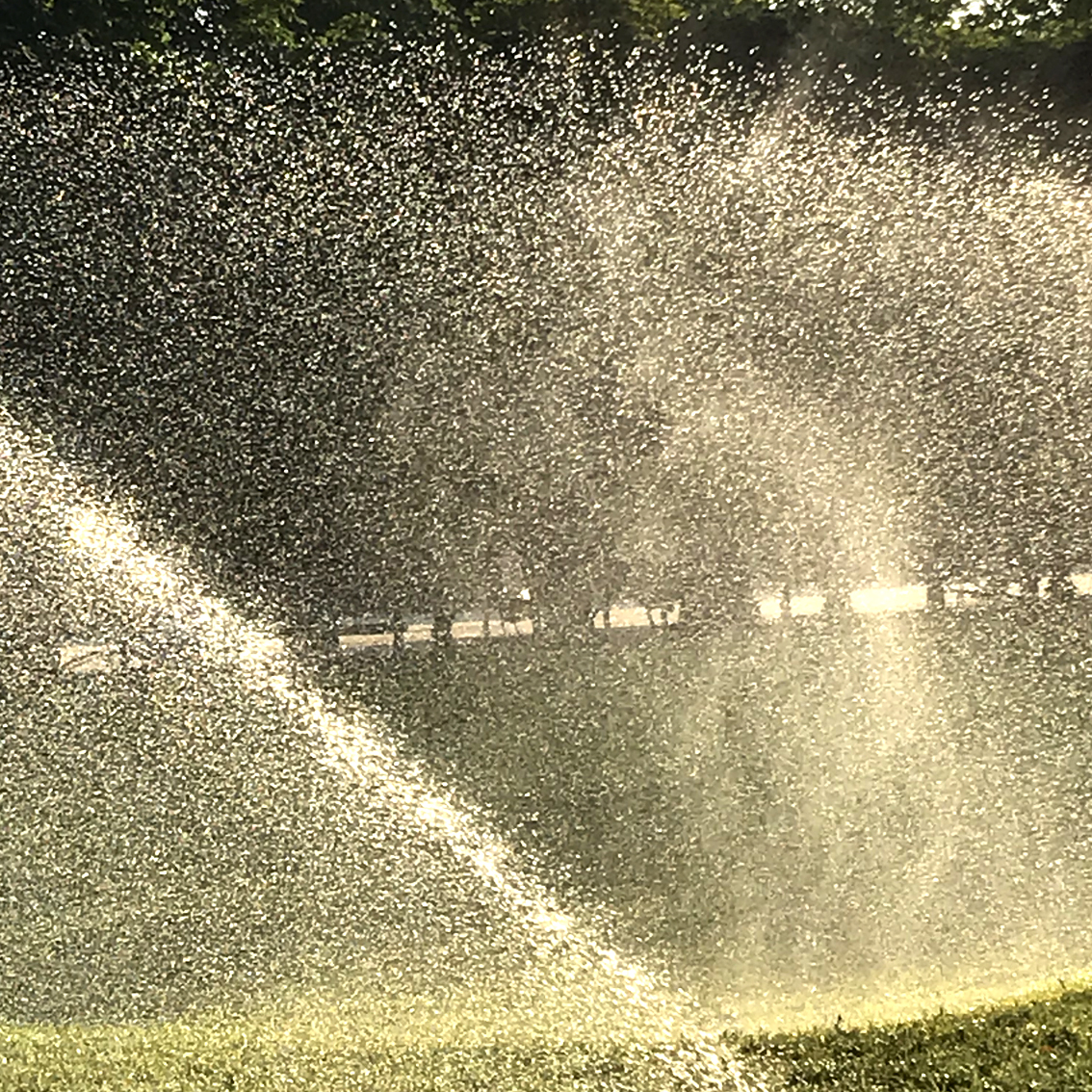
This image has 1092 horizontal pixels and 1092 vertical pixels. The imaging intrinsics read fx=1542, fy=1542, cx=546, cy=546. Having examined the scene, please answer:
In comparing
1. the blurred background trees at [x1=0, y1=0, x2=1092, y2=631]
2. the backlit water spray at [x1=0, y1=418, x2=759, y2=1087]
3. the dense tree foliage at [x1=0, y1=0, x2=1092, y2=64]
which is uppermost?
the dense tree foliage at [x1=0, y1=0, x2=1092, y2=64]

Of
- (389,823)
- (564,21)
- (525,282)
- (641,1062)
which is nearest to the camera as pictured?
(641,1062)

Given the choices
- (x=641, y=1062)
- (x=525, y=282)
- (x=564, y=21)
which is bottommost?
(x=641, y=1062)

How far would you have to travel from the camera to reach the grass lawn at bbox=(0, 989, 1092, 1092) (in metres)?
4.96

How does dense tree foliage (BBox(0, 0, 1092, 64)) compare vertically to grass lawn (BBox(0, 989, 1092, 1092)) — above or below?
above

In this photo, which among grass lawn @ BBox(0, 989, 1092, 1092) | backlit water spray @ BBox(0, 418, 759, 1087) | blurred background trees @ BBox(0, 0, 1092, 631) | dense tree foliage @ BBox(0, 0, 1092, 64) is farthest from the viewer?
blurred background trees @ BBox(0, 0, 1092, 631)

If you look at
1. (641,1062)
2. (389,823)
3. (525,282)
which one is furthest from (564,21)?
(641,1062)

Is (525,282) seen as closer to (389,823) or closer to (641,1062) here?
(389,823)

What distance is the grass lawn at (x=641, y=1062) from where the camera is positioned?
496 centimetres

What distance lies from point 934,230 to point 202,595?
6864mm

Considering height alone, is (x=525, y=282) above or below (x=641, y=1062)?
above

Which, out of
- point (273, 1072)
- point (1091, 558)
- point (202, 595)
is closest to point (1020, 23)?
point (1091, 558)

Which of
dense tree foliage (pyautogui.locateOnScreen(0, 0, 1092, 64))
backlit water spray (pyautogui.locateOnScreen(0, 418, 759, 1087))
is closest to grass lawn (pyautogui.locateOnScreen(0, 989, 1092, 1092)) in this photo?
backlit water spray (pyautogui.locateOnScreen(0, 418, 759, 1087))

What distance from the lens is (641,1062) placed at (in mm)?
5180

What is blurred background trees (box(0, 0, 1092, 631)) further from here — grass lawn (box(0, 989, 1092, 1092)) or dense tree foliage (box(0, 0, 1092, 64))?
grass lawn (box(0, 989, 1092, 1092))
